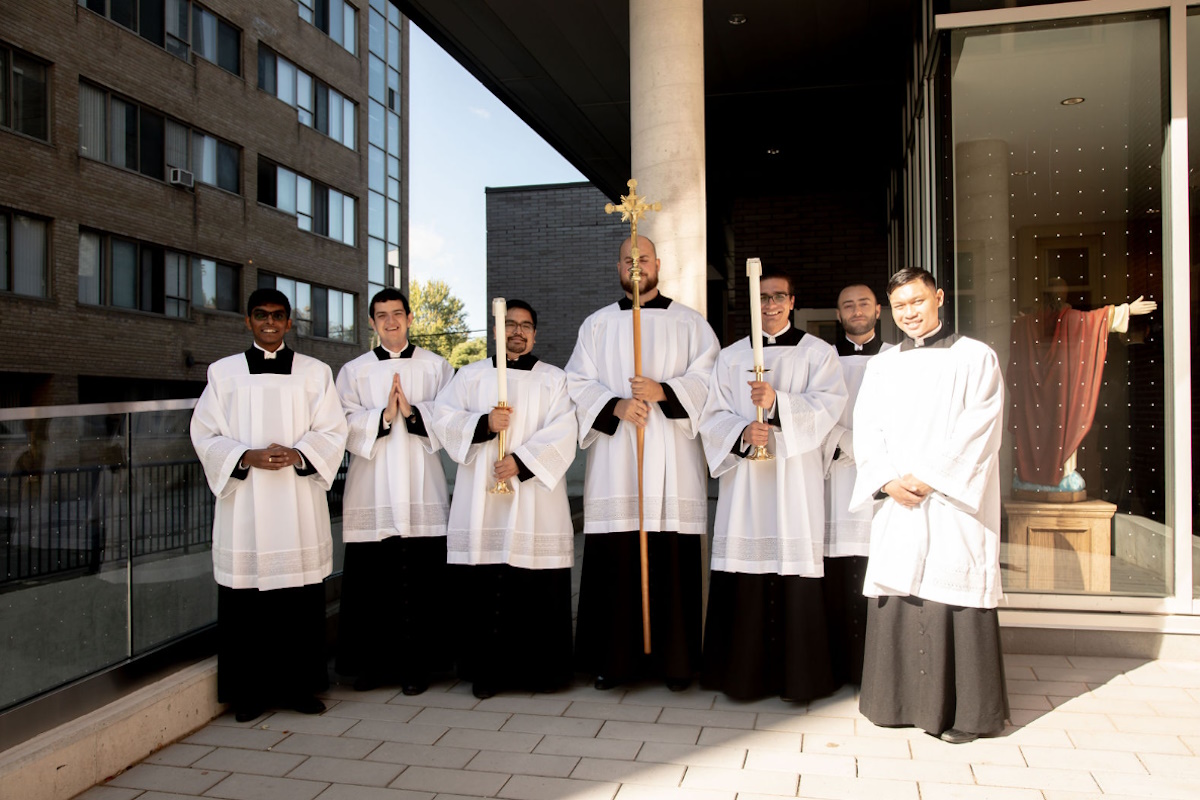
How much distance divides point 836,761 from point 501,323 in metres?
2.45

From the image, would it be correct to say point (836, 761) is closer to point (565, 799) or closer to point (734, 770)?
point (734, 770)

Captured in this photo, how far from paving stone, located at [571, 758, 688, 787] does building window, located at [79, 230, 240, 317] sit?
2145 centimetres

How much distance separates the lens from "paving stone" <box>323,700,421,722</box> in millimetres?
4652

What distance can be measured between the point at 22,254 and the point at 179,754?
19.6m

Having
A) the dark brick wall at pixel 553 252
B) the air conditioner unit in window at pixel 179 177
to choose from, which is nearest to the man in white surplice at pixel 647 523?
the air conditioner unit in window at pixel 179 177

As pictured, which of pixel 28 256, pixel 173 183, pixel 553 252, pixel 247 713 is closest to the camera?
pixel 247 713

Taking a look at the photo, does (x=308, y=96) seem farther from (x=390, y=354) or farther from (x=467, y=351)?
(x=467, y=351)

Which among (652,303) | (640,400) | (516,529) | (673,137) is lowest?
(516,529)

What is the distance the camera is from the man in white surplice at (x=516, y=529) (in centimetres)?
497

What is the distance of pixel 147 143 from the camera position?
24.0 meters

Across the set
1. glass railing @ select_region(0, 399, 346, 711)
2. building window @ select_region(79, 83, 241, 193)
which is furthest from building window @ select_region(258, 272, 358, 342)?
glass railing @ select_region(0, 399, 346, 711)

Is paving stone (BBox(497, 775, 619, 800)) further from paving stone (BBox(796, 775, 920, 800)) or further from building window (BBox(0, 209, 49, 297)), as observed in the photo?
building window (BBox(0, 209, 49, 297))

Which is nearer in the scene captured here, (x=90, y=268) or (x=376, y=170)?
(x=90, y=268)

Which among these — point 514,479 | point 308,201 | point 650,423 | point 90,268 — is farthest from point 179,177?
point 650,423
